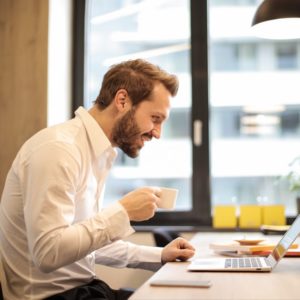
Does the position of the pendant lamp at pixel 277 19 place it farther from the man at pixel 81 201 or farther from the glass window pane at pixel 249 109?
the man at pixel 81 201

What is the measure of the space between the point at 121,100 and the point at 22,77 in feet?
5.77

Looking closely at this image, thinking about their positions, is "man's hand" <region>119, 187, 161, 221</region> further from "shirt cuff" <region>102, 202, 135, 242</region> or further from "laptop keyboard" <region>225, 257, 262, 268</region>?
"laptop keyboard" <region>225, 257, 262, 268</region>

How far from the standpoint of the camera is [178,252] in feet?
5.22

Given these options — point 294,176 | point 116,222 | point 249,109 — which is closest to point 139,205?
point 116,222

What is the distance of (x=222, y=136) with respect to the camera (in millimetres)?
3566

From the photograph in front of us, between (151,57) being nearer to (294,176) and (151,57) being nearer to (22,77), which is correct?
(22,77)

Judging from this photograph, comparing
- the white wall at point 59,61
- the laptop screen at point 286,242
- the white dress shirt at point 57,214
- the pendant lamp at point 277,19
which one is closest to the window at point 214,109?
the white wall at point 59,61

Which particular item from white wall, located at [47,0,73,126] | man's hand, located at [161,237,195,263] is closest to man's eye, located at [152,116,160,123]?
man's hand, located at [161,237,195,263]

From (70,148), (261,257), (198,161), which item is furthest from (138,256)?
(198,161)

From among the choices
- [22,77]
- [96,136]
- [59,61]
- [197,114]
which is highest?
[59,61]

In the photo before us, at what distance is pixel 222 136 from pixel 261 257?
2000 mm

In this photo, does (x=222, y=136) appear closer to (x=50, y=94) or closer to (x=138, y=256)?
(x=50, y=94)

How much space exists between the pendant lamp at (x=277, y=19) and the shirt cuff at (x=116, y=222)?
1.61m

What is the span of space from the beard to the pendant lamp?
121 cm
